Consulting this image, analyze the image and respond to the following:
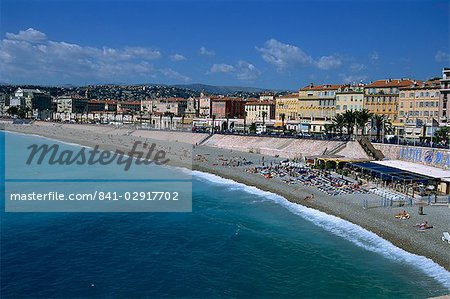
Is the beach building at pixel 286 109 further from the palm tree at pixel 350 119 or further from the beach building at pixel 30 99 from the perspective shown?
the beach building at pixel 30 99

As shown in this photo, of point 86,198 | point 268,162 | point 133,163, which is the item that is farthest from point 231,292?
point 133,163

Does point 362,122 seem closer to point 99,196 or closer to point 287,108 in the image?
point 99,196

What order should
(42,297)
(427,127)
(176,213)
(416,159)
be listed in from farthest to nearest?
(427,127)
(416,159)
(176,213)
(42,297)

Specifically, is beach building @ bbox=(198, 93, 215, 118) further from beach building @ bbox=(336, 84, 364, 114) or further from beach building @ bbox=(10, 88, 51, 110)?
beach building @ bbox=(10, 88, 51, 110)

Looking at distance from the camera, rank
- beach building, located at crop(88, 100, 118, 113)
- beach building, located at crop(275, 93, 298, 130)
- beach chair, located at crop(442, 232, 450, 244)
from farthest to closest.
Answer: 1. beach building, located at crop(88, 100, 118, 113)
2. beach building, located at crop(275, 93, 298, 130)
3. beach chair, located at crop(442, 232, 450, 244)

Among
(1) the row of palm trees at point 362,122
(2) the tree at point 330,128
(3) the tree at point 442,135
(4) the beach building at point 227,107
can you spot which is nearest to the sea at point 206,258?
(3) the tree at point 442,135

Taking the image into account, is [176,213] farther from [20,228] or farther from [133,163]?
[133,163]

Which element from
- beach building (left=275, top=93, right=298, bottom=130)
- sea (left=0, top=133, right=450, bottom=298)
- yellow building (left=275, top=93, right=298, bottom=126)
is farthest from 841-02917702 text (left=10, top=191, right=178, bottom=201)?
yellow building (left=275, top=93, right=298, bottom=126)
